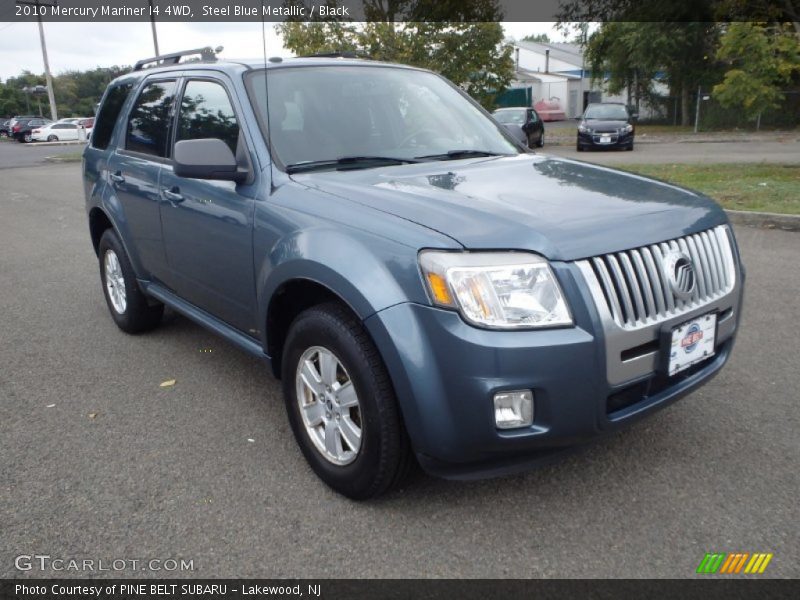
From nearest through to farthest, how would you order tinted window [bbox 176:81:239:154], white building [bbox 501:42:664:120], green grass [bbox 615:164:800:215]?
tinted window [bbox 176:81:239:154]
green grass [bbox 615:164:800:215]
white building [bbox 501:42:664:120]

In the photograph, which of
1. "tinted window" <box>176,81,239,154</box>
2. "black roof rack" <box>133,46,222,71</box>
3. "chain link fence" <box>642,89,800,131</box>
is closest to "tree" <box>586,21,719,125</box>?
"chain link fence" <box>642,89,800,131</box>

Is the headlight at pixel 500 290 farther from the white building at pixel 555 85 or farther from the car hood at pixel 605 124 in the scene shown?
the white building at pixel 555 85

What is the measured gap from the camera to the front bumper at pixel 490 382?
7.55 ft

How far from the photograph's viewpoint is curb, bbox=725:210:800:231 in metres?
7.97

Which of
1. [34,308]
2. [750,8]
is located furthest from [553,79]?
[34,308]

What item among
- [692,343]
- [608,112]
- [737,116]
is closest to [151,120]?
[692,343]

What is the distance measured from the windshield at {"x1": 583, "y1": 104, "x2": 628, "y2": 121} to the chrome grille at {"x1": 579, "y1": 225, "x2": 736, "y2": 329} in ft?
65.0

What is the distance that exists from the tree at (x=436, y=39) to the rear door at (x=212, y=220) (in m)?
21.2

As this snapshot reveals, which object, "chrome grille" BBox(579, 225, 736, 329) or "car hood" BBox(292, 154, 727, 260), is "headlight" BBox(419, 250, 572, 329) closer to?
"car hood" BBox(292, 154, 727, 260)

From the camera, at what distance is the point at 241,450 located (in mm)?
3365

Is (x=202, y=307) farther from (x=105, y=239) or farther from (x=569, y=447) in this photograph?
(x=569, y=447)

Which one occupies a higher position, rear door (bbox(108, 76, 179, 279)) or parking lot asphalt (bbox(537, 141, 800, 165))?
rear door (bbox(108, 76, 179, 279))

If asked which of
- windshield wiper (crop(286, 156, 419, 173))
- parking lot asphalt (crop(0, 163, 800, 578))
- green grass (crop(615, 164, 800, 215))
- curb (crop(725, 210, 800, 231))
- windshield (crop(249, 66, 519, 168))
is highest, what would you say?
windshield (crop(249, 66, 519, 168))

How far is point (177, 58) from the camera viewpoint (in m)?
4.67
